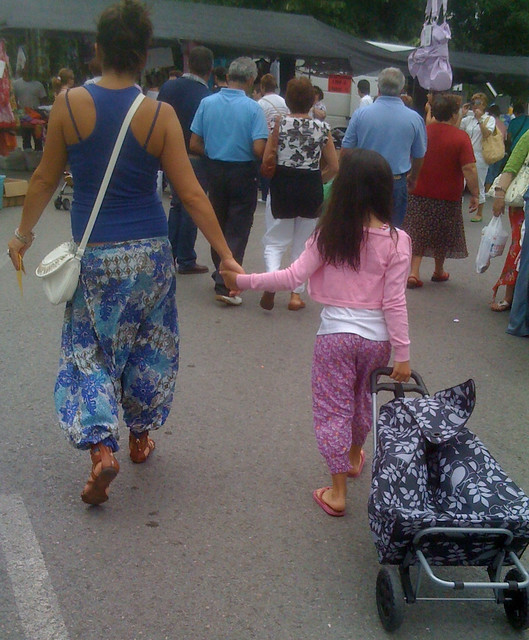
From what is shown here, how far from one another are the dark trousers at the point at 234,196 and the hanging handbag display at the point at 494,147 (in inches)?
274

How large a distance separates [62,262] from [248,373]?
2123 mm

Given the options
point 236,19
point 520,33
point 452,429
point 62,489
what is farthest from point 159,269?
point 520,33

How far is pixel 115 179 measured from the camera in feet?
10.1

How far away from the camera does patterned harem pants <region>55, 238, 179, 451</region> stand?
10.3 feet

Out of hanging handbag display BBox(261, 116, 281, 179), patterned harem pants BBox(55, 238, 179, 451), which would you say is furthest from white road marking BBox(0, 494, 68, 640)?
hanging handbag display BBox(261, 116, 281, 179)

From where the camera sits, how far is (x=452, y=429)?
→ 2746 mm

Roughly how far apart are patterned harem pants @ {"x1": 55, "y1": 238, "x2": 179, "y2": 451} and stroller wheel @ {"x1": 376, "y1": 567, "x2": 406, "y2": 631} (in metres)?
1.22

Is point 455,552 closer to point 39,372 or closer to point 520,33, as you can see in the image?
point 39,372

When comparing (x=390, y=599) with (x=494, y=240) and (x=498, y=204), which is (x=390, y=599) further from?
(x=494, y=240)

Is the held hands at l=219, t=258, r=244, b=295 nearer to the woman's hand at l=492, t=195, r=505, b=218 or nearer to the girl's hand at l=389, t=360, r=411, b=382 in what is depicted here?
the girl's hand at l=389, t=360, r=411, b=382

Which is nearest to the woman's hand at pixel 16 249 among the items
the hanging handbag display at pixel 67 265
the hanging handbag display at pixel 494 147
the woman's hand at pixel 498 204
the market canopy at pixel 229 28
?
the hanging handbag display at pixel 67 265

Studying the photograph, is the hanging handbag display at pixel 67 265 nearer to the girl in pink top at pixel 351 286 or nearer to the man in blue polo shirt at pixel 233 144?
the girl in pink top at pixel 351 286

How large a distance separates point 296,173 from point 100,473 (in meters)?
3.48

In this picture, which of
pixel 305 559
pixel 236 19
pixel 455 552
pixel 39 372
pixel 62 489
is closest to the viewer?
pixel 455 552
